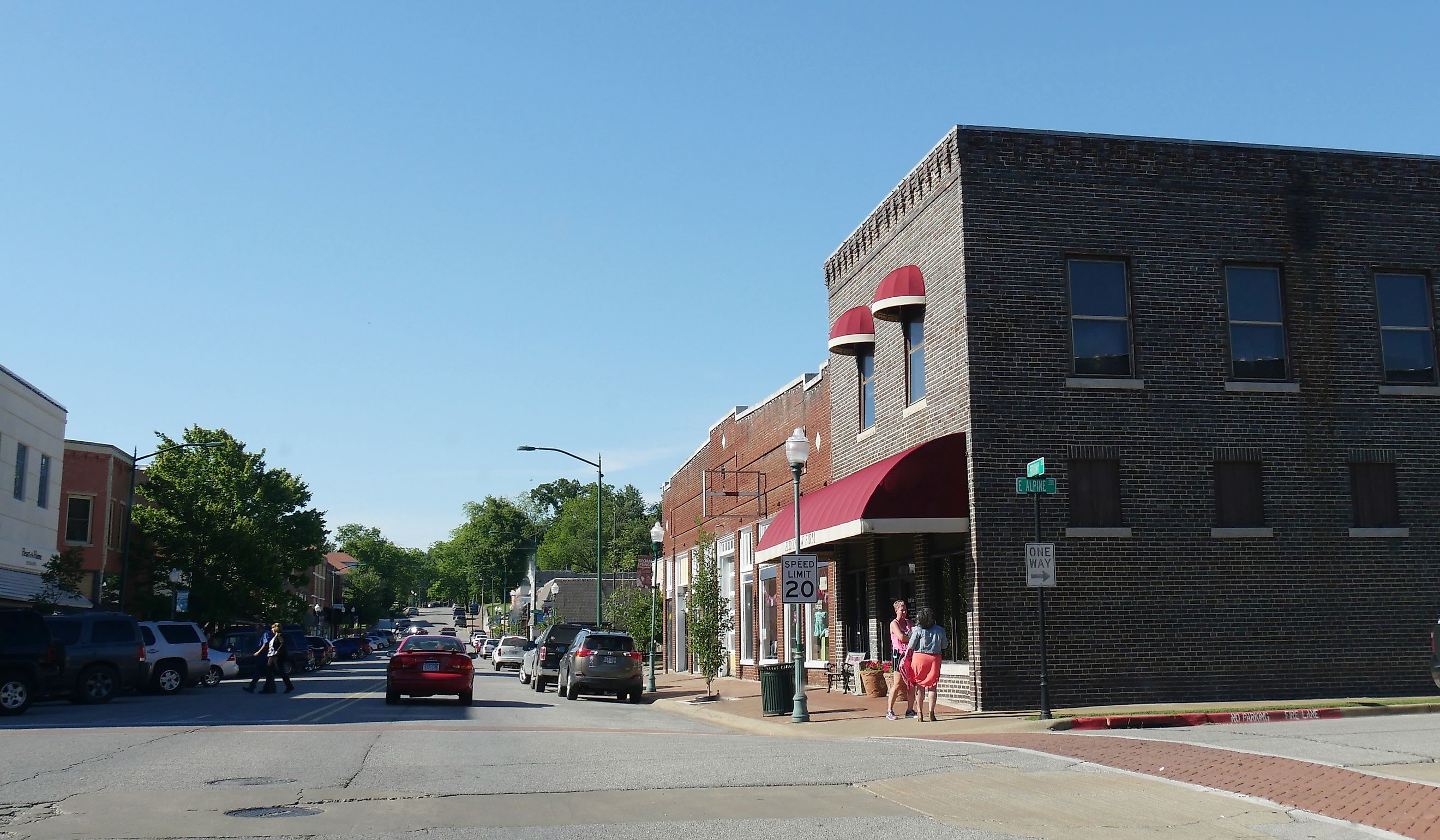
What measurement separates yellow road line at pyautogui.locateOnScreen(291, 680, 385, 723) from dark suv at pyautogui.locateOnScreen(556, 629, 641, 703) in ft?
16.6

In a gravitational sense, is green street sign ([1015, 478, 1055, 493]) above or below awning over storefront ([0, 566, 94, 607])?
above

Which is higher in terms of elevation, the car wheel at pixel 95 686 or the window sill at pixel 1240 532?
the window sill at pixel 1240 532

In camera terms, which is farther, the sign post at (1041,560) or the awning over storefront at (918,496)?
the awning over storefront at (918,496)

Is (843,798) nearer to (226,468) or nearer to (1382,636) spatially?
(1382,636)

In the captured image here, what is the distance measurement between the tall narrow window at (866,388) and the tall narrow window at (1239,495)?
7.24 meters

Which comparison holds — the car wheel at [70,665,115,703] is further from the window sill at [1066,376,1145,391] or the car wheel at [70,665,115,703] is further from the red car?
the window sill at [1066,376,1145,391]

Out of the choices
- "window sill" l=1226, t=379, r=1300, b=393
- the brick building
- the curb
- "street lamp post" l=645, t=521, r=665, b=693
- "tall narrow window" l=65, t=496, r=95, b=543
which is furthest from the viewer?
"tall narrow window" l=65, t=496, r=95, b=543

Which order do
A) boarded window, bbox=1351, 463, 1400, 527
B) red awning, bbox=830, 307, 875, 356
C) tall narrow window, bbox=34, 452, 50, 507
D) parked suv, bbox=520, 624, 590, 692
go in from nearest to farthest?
boarded window, bbox=1351, 463, 1400, 527, red awning, bbox=830, 307, 875, 356, parked suv, bbox=520, 624, 590, 692, tall narrow window, bbox=34, 452, 50, 507

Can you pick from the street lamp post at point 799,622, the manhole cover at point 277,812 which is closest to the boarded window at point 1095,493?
the street lamp post at point 799,622

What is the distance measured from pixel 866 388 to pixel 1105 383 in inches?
248

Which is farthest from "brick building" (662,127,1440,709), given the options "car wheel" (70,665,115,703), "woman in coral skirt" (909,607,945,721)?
"car wheel" (70,665,115,703)

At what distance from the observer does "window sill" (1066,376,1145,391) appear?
20891 mm

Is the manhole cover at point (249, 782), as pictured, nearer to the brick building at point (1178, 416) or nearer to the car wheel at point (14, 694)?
the brick building at point (1178, 416)

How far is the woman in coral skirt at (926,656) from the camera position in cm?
1856
